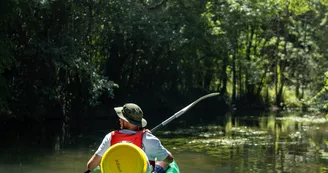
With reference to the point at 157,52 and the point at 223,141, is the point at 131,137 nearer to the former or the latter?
the point at 223,141

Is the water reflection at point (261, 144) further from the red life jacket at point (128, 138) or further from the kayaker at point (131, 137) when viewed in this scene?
the red life jacket at point (128, 138)

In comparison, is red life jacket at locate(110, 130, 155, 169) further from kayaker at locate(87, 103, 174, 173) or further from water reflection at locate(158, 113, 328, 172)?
water reflection at locate(158, 113, 328, 172)

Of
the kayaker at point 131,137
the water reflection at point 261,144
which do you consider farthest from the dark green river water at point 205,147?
the kayaker at point 131,137

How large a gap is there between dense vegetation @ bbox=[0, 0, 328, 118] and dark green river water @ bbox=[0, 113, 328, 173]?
131 centimetres

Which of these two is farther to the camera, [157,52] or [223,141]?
[157,52]

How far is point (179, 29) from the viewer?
27.5 meters

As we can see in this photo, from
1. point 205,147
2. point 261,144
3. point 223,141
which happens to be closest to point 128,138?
point 205,147

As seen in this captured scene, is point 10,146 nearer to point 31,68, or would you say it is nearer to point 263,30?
point 31,68

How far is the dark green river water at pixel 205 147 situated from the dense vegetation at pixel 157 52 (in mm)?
1306

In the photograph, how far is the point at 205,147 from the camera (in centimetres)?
1669

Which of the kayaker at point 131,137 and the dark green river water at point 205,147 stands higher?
the kayaker at point 131,137

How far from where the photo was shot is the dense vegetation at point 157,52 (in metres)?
20.2

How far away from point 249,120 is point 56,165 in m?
15.0

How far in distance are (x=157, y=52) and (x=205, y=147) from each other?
463 inches
